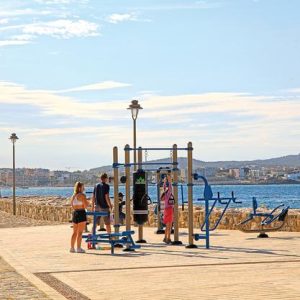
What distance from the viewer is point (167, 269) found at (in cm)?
1403

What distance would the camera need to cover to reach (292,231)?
75.6 ft

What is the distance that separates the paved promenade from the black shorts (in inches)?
27.3

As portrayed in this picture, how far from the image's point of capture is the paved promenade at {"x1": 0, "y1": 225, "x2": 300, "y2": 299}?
11203 millimetres

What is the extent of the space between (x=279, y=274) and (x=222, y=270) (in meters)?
1.13

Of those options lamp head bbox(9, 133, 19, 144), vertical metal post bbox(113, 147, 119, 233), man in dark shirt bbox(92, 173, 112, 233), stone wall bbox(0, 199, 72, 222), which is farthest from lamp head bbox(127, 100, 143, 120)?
lamp head bbox(9, 133, 19, 144)

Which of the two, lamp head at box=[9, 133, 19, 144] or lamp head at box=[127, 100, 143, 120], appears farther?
lamp head at box=[9, 133, 19, 144]

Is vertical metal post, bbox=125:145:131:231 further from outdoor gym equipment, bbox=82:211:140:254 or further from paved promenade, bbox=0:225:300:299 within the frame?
paved promenade, bbox=0:225:300:299

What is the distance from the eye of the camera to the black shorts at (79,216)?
59.4 feet

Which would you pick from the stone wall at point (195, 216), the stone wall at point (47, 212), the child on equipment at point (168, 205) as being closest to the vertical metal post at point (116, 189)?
the child on equipment at point (168, 205)

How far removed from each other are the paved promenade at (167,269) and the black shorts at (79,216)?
69 cm

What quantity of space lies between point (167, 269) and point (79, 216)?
4.52m

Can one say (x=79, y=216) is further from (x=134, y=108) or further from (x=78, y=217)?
(x=134, y=108)

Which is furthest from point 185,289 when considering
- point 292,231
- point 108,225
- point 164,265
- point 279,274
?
point 292,231

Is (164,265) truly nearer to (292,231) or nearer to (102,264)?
(102,264)
